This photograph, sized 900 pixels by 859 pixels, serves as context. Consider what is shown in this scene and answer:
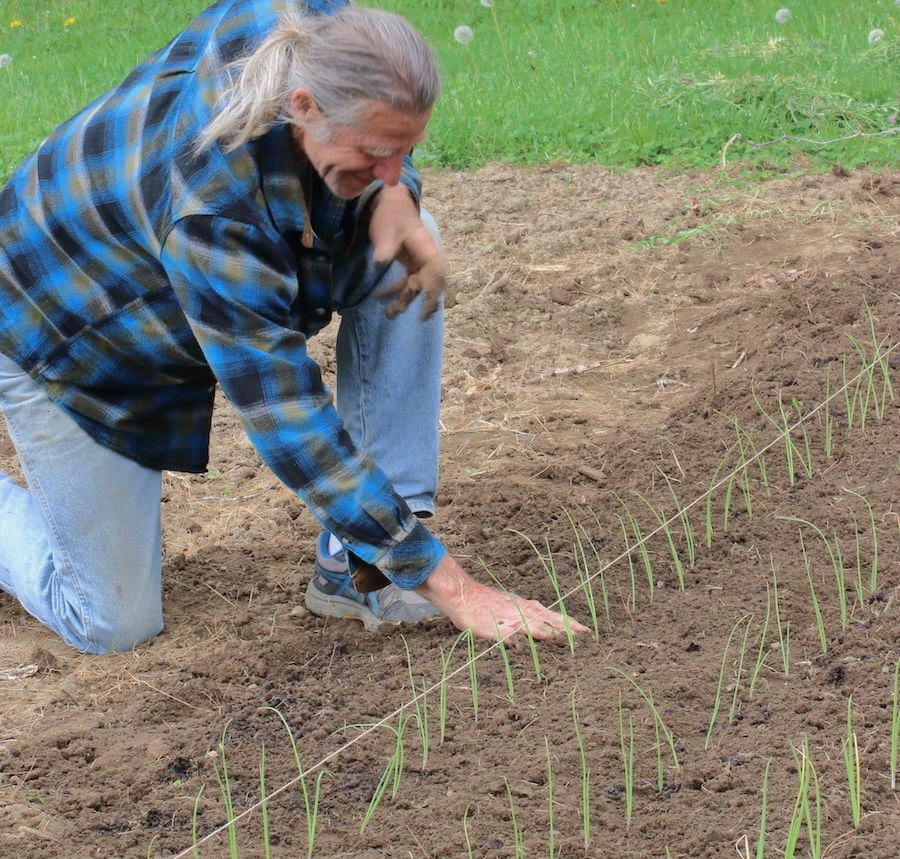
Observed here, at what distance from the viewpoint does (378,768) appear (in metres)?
2.53

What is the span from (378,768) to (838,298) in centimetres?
257

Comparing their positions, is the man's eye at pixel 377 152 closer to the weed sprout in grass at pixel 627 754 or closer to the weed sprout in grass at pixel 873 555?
the weed sprout in grass at pixel 627 754

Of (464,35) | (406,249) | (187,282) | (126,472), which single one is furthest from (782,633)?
(464,35)

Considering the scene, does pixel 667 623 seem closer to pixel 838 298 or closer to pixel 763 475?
pixel 763 475

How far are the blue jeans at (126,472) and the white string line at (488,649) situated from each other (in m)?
0.46

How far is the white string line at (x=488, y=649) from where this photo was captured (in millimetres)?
2378

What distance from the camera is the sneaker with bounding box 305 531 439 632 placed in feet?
10.2

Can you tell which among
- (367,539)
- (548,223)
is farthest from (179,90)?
(548,223)

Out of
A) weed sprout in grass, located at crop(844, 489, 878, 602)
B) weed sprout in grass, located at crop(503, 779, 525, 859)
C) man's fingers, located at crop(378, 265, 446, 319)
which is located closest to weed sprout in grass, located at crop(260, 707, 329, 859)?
weed sprout in grass, located at crop(503, 779, 525, 859)

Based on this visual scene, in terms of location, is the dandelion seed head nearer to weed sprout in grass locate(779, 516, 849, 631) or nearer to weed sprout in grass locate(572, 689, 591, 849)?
weed sprout in grass locate(779, 516, 849, 631)

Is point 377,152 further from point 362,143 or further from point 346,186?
point 346,186

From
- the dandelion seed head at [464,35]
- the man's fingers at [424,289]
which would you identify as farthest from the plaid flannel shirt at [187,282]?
the dandelion seed head at [464,35]

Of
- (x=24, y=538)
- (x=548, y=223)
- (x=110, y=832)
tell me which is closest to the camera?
(x=110, y=832)

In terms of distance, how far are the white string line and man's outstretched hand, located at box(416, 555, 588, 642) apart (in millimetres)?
28
